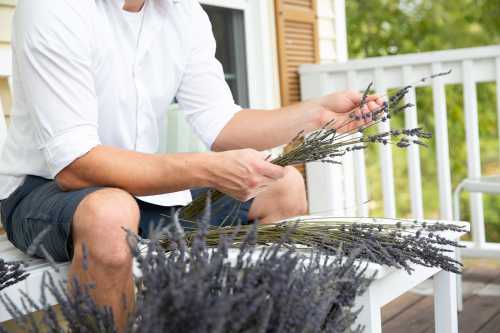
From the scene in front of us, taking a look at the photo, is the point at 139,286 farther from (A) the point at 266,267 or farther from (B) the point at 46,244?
(B) the point at 46,244

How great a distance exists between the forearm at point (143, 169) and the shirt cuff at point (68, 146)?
2 cm

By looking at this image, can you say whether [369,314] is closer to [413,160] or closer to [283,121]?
[283,121]

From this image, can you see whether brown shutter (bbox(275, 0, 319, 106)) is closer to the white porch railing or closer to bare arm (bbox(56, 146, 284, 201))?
the white porch railing

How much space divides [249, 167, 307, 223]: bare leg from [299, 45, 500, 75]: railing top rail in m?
1.85

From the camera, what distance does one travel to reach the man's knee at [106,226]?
1593 mm

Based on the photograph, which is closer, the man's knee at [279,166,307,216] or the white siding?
the man's knee at [279,166,307,216]

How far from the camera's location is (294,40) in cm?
417

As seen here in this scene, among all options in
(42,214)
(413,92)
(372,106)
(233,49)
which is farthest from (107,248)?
(413,92)

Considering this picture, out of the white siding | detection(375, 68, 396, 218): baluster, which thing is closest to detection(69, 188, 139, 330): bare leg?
detection(375, 68, 396, 218): baluster

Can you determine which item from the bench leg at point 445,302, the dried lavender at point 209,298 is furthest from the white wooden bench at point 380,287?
the dried lavender at point 209,298

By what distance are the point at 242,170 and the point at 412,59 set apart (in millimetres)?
2489

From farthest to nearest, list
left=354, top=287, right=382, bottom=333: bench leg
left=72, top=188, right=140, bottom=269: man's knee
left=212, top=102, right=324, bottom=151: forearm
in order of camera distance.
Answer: left=212, top=102, right=324, bottom=151: forearm
left=354, top=287, right=382, bottom=333: bench leg
left=72, top=188, right=140, bottom=269: man's knee

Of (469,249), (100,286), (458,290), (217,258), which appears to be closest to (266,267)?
(217,258)

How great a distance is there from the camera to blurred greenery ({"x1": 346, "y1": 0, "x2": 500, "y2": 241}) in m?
12.7
